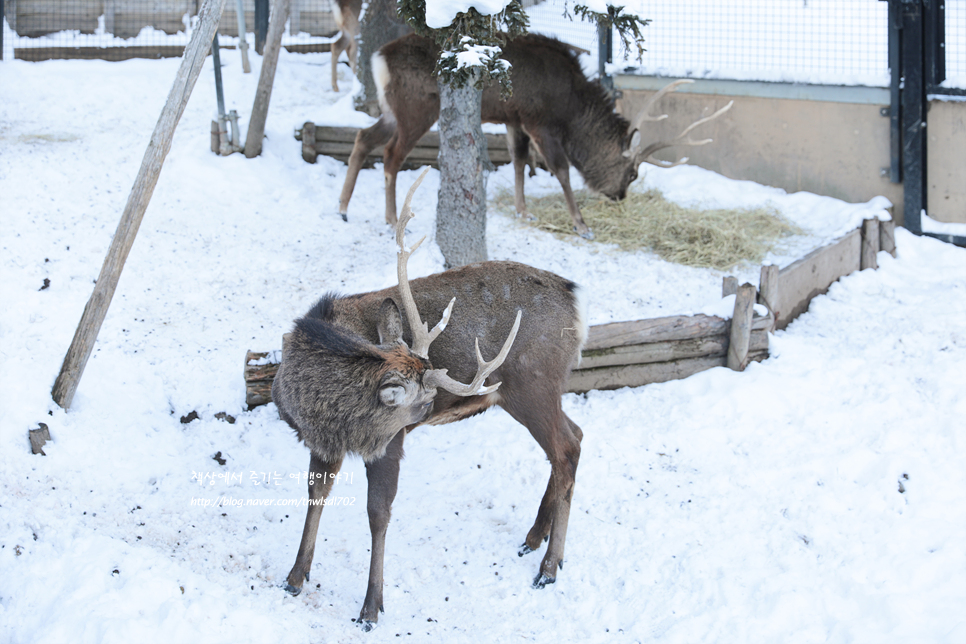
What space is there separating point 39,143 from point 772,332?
674 centimetres

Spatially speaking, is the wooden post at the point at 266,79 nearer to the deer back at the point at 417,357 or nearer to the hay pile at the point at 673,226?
the hay pile at the point at 673,226

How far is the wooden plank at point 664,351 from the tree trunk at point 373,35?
4657 millimetres

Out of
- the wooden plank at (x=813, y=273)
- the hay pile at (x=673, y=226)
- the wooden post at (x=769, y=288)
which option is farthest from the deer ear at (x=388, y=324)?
the hay pile at (x=673, y=226)

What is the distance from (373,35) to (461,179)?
11.5ft

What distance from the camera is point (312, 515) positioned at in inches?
148

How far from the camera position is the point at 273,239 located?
6766mm

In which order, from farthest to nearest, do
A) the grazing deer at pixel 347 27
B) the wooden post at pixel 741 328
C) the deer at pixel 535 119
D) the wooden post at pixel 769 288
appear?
the grazing deer at pixel 347 27, the deer at pixel 535 119, the wooden post at pixel 769 288, the wooden post at pixel 741 328

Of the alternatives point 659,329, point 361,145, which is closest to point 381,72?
point 361,145

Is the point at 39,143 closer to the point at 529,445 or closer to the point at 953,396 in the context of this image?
the point at 529,445

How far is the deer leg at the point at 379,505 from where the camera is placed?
11.8ft

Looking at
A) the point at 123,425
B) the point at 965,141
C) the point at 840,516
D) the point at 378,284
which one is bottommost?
the point at 840,516

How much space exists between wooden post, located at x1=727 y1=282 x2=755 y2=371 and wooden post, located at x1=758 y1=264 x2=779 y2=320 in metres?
0.25

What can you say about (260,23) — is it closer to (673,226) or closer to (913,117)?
(673,226)

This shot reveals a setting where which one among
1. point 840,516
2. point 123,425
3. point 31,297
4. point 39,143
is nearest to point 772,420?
point 840,516
